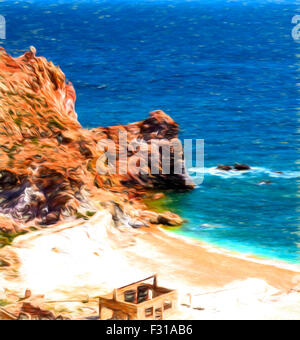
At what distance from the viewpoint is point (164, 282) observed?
37500mm

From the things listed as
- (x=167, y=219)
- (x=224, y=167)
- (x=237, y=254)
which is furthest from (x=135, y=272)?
(x=224, y=167)

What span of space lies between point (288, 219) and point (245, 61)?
65224mm

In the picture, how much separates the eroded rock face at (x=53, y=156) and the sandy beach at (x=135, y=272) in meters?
1.88

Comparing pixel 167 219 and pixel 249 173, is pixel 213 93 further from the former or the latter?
pixel 167 219

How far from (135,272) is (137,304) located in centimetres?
704

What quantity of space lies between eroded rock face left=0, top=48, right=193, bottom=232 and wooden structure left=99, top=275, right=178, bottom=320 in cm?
981

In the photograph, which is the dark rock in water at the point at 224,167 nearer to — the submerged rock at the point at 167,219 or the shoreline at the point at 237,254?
the submerged rock at the point at 167,219

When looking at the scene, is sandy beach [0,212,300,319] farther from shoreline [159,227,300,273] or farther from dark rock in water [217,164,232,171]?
dark rock in water [217,164,232,171]

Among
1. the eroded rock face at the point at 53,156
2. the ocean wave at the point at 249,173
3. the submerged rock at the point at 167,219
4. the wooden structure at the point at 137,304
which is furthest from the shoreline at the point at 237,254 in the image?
the ocean wave at the point at 249,173

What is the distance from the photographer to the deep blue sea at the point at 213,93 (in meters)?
50.4

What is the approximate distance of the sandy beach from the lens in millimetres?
33781

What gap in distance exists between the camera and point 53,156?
156 ft
